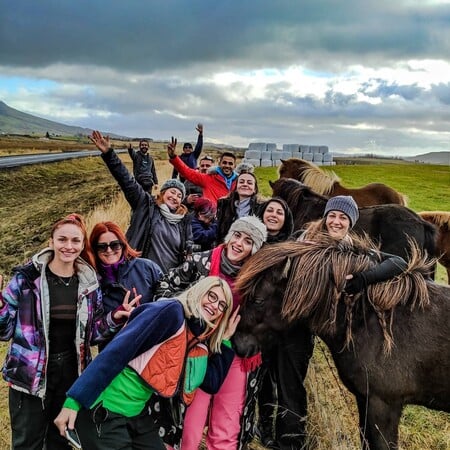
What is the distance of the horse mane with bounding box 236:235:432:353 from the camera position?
313cm

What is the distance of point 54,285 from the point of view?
296 cm

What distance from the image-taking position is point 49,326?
116 inches

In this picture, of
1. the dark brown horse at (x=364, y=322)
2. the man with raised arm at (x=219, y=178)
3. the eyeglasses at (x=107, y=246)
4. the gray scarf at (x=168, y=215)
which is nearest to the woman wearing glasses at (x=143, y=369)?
the dark brown horse at (x=364, y=322)

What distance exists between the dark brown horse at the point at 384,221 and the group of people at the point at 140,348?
262 cm

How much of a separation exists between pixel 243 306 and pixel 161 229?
4.81ft

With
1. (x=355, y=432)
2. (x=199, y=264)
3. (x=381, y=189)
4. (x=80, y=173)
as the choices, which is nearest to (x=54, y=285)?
(x=199, y=264)

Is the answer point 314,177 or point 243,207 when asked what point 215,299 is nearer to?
point 243,207

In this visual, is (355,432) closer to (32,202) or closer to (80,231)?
(80,231)

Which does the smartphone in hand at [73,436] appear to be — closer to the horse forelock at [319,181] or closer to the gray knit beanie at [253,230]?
the gray knit beanie at [253,230]

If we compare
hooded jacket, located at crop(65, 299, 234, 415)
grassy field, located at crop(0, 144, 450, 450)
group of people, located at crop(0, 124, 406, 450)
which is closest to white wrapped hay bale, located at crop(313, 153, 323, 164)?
grassy field, located at crop(0, 144, 450, 450)

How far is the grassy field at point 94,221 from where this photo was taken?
4020mm

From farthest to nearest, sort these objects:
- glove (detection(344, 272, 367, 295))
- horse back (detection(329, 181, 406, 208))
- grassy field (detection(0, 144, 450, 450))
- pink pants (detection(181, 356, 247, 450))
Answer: horse back (detection(329, 181, 406, 208)) < grassy field (detection(0, 144, 450, 450)) < pink pants (detection(181, 356, 247, 450)) < glove (detection(344, 272, 367, 295))

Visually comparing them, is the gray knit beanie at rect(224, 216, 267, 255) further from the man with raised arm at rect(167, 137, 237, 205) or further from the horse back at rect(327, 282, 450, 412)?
the man with raised arm at rect(167, 137, 237, 205)

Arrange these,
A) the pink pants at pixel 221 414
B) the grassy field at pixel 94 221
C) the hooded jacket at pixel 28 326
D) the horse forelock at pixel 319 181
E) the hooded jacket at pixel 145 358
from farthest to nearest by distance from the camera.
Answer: the horse forelock at pixel 319 181 < the grassy field at pixel 94 221 < the pink pants at pixel 221 414 < the hooded jacket at pixel 28 326 < the hooded jacket at pixel 145 358
